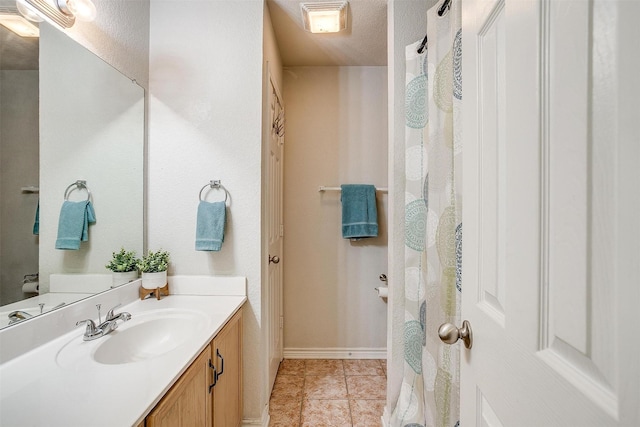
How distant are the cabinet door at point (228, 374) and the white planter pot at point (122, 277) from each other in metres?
0.57

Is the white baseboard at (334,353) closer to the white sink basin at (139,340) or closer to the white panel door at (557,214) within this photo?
the white sink basin at (139,340)

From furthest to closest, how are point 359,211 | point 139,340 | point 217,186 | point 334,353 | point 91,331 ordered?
1. point 334,353
2. point 359,211
3. point 217,186
4. point 139,340
5. point 91,331

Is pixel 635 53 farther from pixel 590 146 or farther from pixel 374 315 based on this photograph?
pixel 374 315

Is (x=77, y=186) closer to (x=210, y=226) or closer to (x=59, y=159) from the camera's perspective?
(x=59, y=159)

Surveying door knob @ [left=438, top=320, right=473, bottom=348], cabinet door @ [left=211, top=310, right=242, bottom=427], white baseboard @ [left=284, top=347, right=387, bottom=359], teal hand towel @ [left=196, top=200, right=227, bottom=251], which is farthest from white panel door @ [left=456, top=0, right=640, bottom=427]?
white baseboard @ [left=284, top=347, right=387, bottom=359]

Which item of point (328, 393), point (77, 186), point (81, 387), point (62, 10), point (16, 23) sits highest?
point (62, 10)

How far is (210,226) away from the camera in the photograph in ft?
4.90

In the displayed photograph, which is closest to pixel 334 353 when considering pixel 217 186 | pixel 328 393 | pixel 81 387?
pixel 328 393

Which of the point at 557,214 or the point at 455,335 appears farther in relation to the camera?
the point at 455,335

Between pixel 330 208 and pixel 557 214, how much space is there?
1.98 meters

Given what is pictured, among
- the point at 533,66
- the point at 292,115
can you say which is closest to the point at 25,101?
the point at 533,66

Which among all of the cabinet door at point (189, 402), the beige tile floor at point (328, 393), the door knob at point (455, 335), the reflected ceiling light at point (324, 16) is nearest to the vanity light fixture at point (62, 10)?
the reflected ceiling light at point (324, 16)

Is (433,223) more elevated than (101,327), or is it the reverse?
(433,223)

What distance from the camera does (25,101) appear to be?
0.94m
